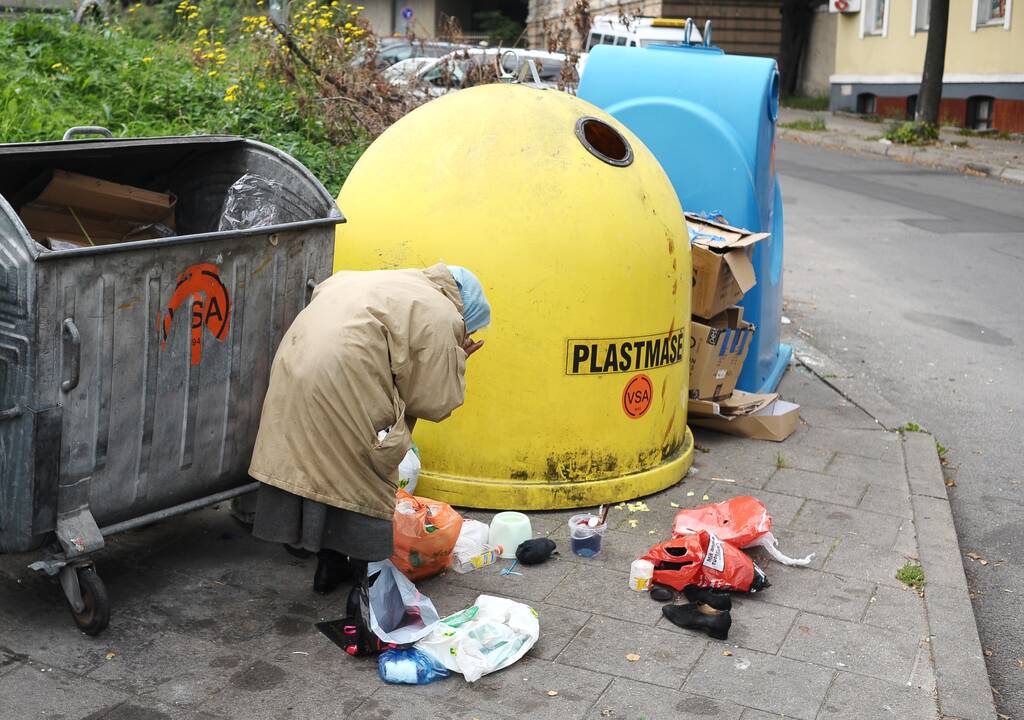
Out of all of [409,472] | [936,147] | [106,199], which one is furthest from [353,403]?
[936,147]

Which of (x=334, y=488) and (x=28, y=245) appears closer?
(x=28, y=245)

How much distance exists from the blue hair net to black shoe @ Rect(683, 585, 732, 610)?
47.6 inches

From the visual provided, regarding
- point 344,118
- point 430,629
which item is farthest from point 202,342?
point 344,118

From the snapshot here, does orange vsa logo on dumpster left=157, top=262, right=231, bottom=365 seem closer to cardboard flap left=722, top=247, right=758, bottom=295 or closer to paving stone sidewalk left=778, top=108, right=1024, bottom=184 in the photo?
cardboard flap left=722, top=247, right=758, bottom=295

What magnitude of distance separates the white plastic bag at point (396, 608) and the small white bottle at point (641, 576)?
80 cm

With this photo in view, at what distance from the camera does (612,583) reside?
425cm

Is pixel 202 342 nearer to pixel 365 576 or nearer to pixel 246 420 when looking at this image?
pixel 246 420

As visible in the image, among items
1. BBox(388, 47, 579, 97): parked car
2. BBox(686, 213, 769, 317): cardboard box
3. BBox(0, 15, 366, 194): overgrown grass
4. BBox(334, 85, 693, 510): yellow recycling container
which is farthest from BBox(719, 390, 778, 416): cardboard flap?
BBox(388, 47, 579, 97): parked car

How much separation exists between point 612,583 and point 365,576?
100 cm

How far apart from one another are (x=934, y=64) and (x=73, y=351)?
18858mm

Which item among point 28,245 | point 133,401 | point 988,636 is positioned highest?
point 28,245

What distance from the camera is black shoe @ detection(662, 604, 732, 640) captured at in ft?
12.6

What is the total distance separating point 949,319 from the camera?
29.2 feet

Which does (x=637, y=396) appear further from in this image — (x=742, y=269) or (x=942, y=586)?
(x=942, y=586)
